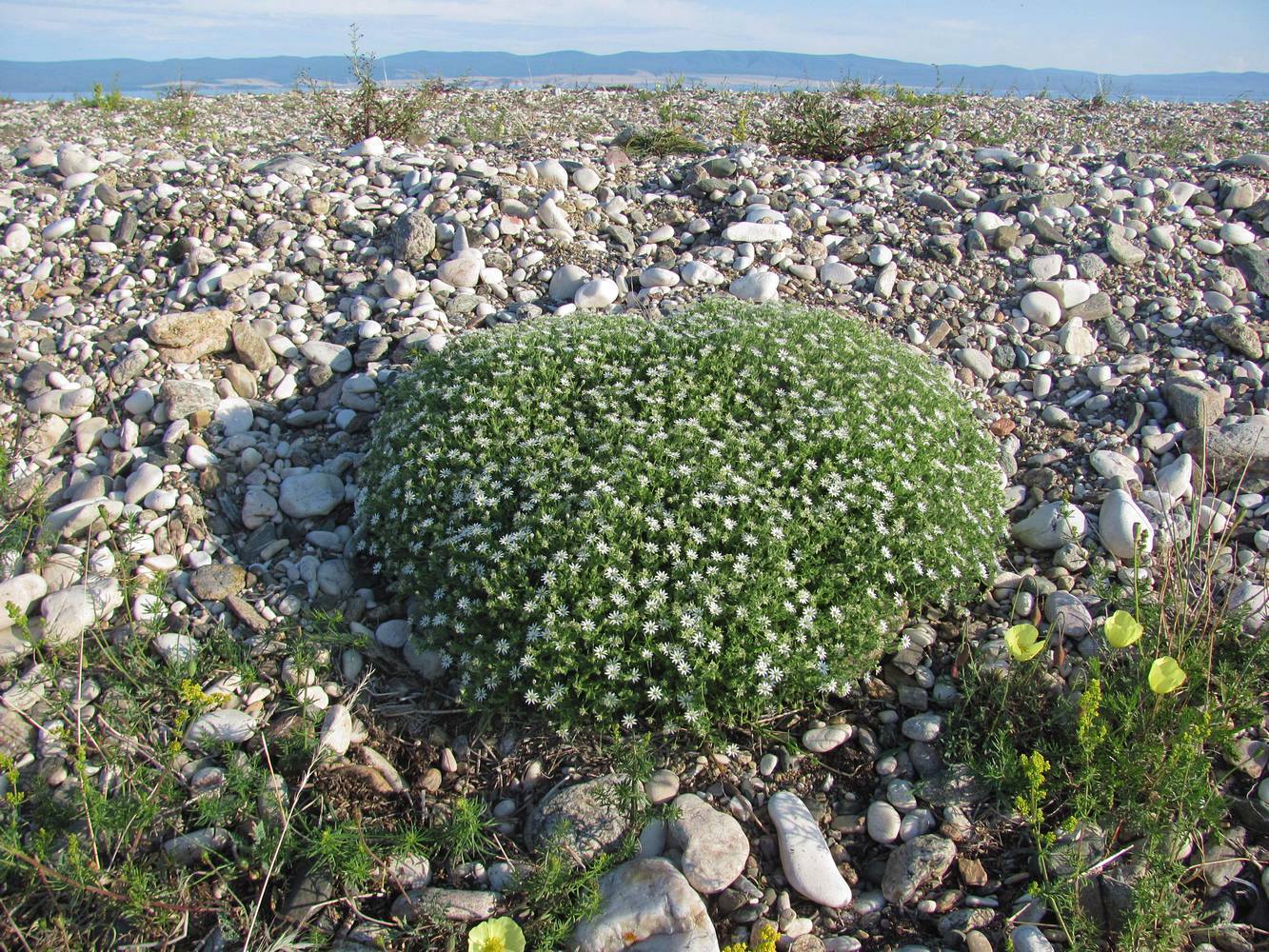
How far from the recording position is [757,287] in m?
7.38

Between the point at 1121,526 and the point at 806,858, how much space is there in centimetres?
313

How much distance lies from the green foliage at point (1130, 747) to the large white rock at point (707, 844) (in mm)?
1161

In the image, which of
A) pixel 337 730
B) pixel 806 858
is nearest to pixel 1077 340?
pixel 806 858

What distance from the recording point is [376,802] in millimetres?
3809

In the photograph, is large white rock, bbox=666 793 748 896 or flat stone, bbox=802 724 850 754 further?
flat stone, bbox=802 724 850 754

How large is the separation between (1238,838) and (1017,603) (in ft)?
5.02

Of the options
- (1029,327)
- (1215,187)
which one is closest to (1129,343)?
(1029,327)

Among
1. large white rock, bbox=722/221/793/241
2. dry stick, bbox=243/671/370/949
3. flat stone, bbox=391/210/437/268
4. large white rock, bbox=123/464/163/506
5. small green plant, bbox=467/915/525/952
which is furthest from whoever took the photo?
large white rock, bbox=722/221/793/241

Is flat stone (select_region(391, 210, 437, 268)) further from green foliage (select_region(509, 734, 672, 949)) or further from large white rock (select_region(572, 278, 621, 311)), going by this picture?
green foliage (select_region(509, 734, 672, 949))

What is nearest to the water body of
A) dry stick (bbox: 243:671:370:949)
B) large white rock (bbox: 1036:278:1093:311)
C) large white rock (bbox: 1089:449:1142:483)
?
large white rock (bbox: 1036:278:1093:311)

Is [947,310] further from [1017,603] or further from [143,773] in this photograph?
[143,773]

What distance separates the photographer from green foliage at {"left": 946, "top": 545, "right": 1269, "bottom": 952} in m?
3.21

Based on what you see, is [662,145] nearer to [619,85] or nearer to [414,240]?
[414,240]

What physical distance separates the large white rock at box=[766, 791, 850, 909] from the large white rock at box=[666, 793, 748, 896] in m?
0.18
